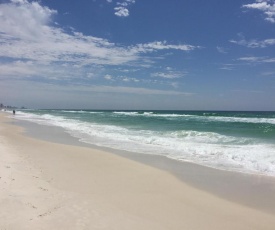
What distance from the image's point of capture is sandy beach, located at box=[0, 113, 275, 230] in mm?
5000

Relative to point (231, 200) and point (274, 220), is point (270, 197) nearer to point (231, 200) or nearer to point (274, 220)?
point (231, 200)

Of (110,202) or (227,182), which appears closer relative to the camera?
(110,202)

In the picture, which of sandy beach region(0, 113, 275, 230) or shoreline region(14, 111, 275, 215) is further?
shoreline region(14, 111, 275, 215)

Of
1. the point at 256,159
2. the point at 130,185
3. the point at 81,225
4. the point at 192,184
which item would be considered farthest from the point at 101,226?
the point at 256,159

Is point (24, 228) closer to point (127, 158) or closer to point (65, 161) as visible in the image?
point (65, 161)

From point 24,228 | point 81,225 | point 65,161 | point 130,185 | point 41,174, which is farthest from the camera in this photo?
point 65,161

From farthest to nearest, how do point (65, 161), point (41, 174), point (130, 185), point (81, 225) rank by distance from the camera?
1. point (65, 161)
2. point (41, 174)
3. point (130, 185)
4. point (81, 225)

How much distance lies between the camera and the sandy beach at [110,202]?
5000 millimetres

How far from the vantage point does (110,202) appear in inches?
239

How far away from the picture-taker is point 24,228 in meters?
4.54

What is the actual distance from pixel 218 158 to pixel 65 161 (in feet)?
18.8

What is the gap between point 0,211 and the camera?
5.08m

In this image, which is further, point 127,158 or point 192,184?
point 127,158

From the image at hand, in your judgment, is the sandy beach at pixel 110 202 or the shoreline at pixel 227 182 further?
the shoreline at pixel 227 182
